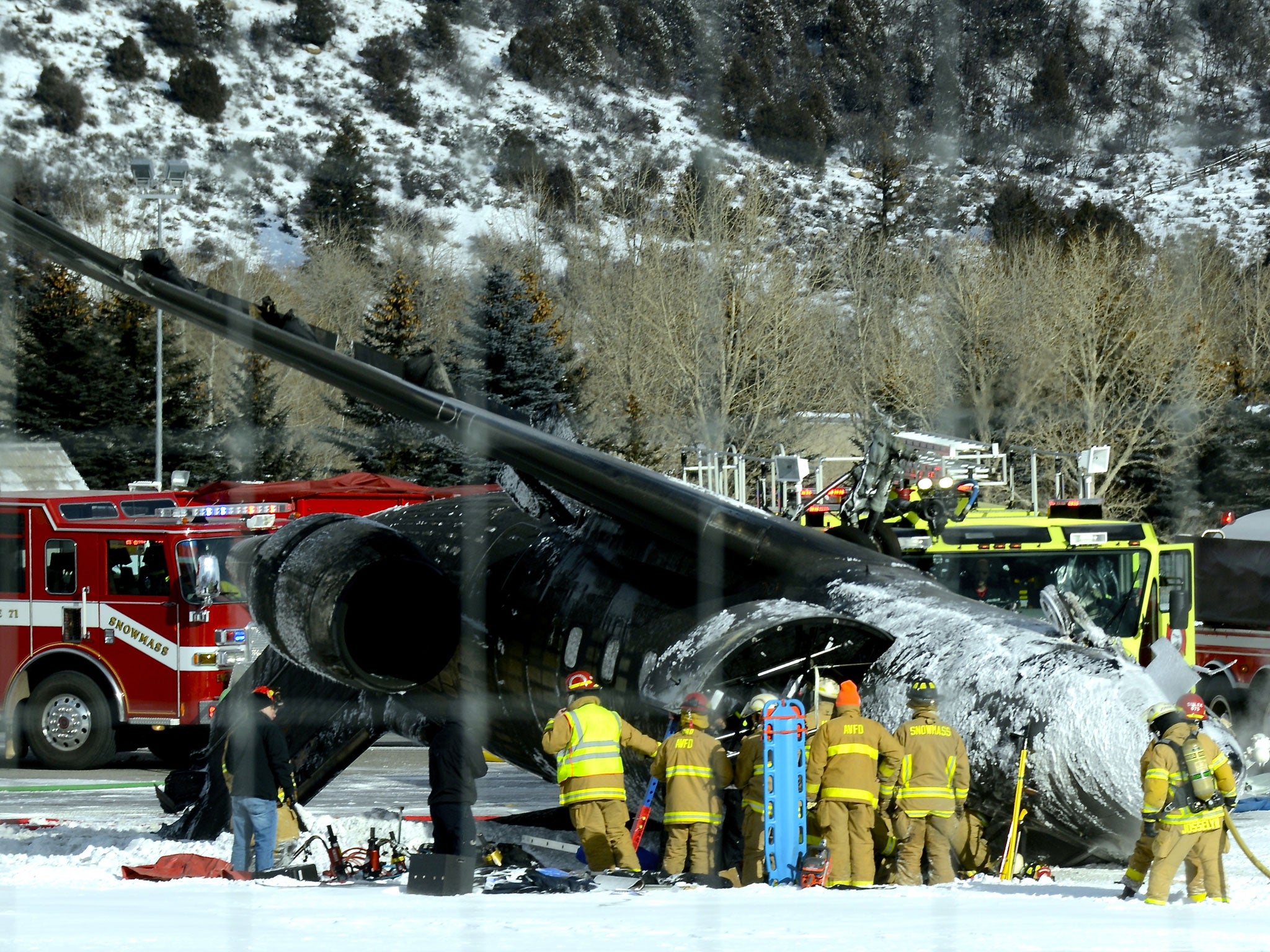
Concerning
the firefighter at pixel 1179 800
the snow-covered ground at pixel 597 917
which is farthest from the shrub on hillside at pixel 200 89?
the firefighter at pixel 1179 800

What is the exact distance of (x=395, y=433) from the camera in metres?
32.9

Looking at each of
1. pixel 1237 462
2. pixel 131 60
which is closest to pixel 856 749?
pixel 131 60

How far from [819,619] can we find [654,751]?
1707 mm

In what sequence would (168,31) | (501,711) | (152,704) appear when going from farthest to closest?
(168,31), (152,704), (501,711)

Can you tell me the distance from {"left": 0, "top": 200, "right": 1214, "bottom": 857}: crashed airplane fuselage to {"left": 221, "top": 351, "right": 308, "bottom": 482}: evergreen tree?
19249 mm

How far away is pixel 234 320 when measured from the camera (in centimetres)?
870

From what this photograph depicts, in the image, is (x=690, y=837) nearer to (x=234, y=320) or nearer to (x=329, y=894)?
(x=329, y=894)

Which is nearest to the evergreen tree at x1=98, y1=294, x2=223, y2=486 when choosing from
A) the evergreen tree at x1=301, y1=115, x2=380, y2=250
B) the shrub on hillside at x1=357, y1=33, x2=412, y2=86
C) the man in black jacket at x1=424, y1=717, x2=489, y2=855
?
the evergreen tree at x1=301, y1=115, x2=380, y2=250

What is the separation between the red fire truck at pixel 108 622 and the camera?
16.7 m

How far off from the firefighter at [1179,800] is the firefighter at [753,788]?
1.97 meters

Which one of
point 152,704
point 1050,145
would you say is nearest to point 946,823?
point 1050,145

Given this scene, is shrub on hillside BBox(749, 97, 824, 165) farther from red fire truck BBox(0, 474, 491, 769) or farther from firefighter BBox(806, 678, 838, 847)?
red fire truck BBox(0, 474, 491, 769)

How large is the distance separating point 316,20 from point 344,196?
13743 mm

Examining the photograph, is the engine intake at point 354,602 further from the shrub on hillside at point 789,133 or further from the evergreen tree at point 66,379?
the evergreen tree at point 66,379
